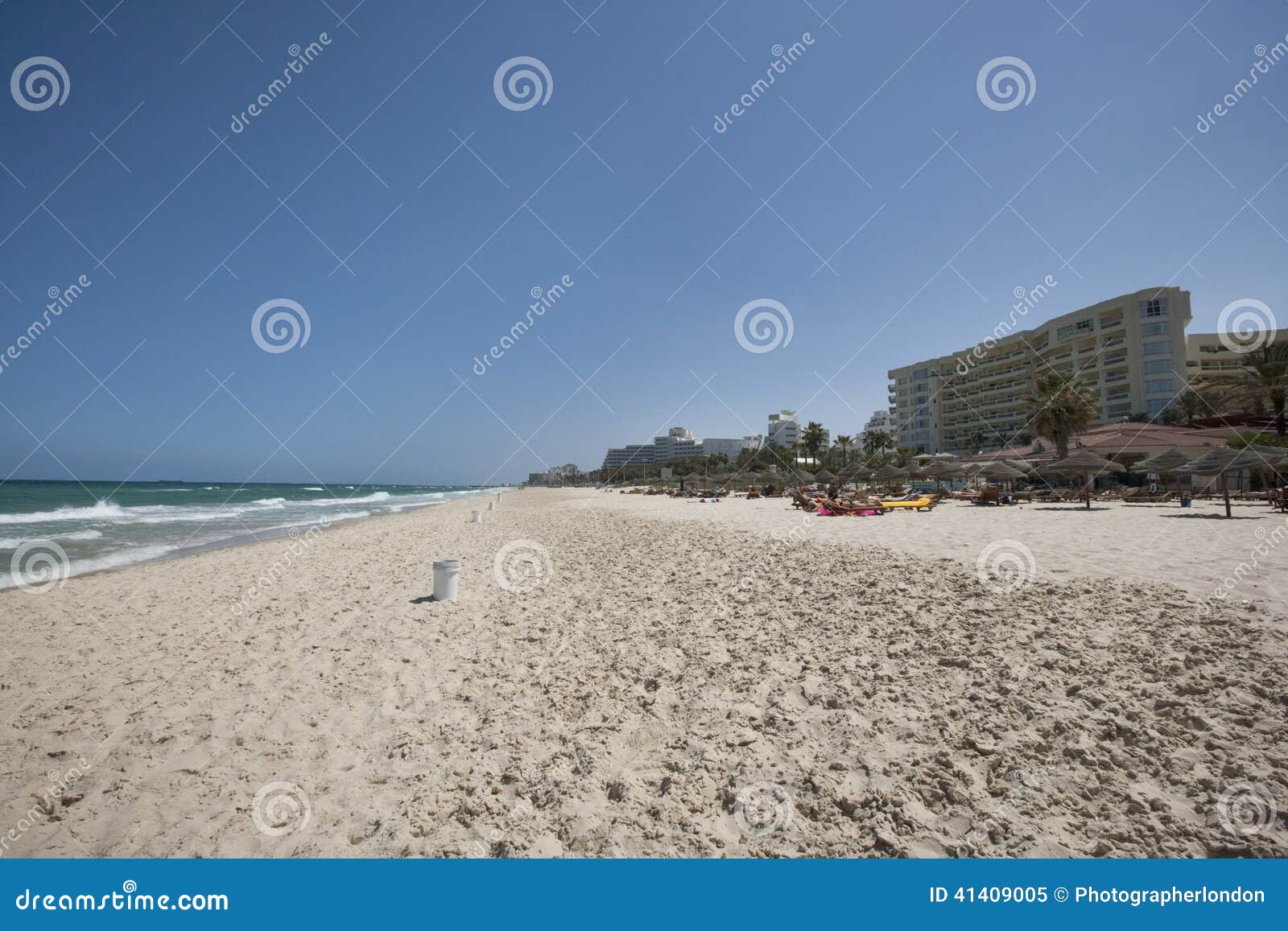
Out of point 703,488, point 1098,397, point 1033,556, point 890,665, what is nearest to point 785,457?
point 703,488

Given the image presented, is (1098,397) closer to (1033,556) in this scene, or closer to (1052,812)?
(1033,556)

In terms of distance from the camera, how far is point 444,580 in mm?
7680

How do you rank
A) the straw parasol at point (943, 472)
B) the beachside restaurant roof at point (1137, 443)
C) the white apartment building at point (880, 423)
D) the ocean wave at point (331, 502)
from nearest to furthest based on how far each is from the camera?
the straw parasol at point (943, 472), the beachside restaurant roof at point (1137, 443), the ocean wave at point (331, 502), the white apartment building at point (880, 423)

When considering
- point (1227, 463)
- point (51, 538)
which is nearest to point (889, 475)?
point (1227, 463)

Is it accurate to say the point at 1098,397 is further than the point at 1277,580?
Yes

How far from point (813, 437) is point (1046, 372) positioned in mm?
24848

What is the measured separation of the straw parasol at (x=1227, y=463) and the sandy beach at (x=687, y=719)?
397 inches

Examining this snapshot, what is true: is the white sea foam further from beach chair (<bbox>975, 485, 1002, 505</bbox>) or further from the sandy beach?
beach chair (<bbox>975, 485, 1002, 505</bbox>)

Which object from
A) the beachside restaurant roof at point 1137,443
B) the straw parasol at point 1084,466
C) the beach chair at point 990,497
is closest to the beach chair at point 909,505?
the beach chair at point 990,497

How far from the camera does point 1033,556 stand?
7.92 meters

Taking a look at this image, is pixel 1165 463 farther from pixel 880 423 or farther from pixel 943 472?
pixel 880 423

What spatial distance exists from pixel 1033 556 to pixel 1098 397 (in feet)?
196

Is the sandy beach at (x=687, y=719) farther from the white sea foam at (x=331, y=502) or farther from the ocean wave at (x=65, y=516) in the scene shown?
the white sea foam at (x=331, y=502)

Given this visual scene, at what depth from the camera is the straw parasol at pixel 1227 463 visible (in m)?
13.8
